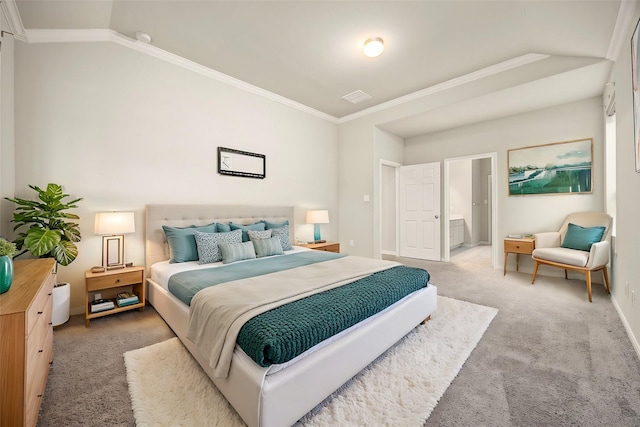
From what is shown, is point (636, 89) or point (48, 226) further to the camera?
point (48, 226)

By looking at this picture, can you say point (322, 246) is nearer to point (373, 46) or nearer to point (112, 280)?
point (112, 280)

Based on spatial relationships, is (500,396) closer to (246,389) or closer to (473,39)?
(246,389)

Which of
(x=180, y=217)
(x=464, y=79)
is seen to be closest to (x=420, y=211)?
(x=464, y=79)

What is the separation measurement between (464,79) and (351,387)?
3929mm

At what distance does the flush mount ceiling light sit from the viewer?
2.80 m

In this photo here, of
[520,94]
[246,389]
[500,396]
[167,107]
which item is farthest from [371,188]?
[246,389]

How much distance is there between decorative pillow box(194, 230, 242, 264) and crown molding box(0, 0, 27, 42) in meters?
2.31

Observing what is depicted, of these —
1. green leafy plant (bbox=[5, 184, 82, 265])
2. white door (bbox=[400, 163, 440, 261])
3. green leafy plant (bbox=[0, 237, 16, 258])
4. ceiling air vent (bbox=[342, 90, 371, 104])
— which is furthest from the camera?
white door (bbox=[400, 163, 440, 261])

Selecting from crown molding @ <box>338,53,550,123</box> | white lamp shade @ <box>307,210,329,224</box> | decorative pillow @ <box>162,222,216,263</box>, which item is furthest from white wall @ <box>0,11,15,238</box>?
crown molding @ <box>338,53,550,123</box>

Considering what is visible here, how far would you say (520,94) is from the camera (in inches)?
141

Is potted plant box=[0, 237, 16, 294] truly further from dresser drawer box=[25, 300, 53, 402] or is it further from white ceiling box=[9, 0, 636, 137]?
white ceiling box=[9, 0, 636, 137]

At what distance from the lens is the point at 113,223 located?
2555 millimetres

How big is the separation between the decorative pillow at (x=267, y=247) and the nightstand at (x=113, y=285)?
117 cm

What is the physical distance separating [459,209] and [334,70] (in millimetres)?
5637
